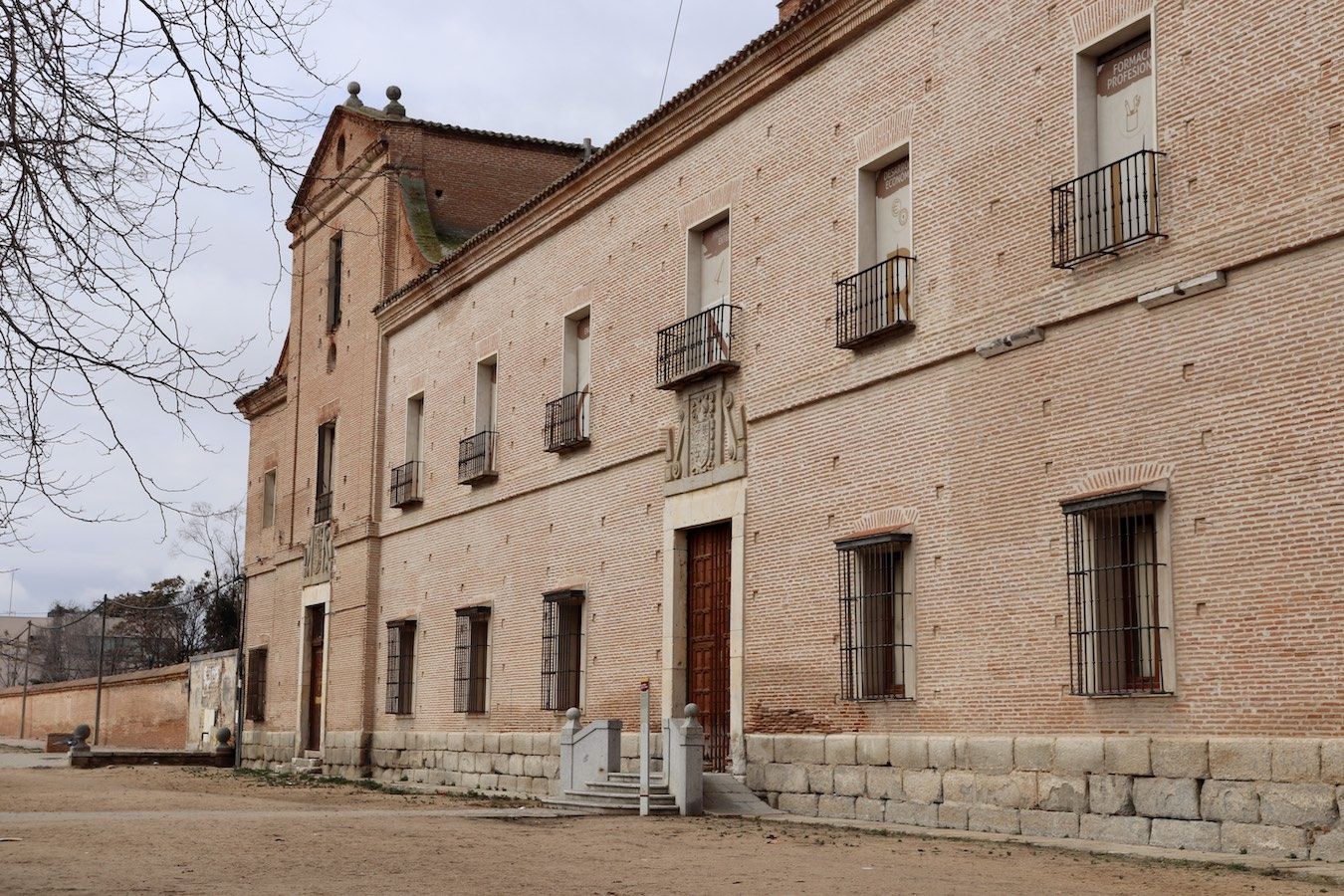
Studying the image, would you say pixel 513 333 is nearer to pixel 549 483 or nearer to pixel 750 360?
pixel 549 483

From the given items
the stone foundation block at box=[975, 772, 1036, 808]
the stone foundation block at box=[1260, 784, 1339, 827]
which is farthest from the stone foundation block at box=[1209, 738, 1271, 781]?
the stone foundation block at box=[975, 772, 1036, 808]

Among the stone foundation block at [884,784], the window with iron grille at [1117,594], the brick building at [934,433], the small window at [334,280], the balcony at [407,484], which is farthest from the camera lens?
the small window at [334,280]

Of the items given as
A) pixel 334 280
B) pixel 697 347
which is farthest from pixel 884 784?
pixel 334 280

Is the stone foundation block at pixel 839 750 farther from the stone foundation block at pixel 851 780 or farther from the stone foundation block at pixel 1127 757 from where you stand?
the stone foundation block at pixel 1127 757

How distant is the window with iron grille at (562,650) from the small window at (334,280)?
466 inches

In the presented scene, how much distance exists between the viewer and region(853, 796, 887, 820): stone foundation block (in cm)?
1502

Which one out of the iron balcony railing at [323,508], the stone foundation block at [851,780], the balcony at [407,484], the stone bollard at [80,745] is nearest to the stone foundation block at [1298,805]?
the stone foundation block at [851,780]

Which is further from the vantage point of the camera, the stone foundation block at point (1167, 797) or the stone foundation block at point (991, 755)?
the stone foundation block at point (991, 755)

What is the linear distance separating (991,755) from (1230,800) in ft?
8.75

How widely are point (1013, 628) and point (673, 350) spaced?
693 centimetres

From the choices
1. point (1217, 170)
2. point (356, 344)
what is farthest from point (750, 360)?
point (356, 344)

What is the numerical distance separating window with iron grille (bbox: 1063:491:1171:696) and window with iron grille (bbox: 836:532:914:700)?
7.87ft

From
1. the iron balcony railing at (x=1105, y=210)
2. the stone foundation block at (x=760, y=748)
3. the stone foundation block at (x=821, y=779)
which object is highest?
the iron balcony railing at (x=1105, y=210)

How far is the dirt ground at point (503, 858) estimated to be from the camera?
963cm
